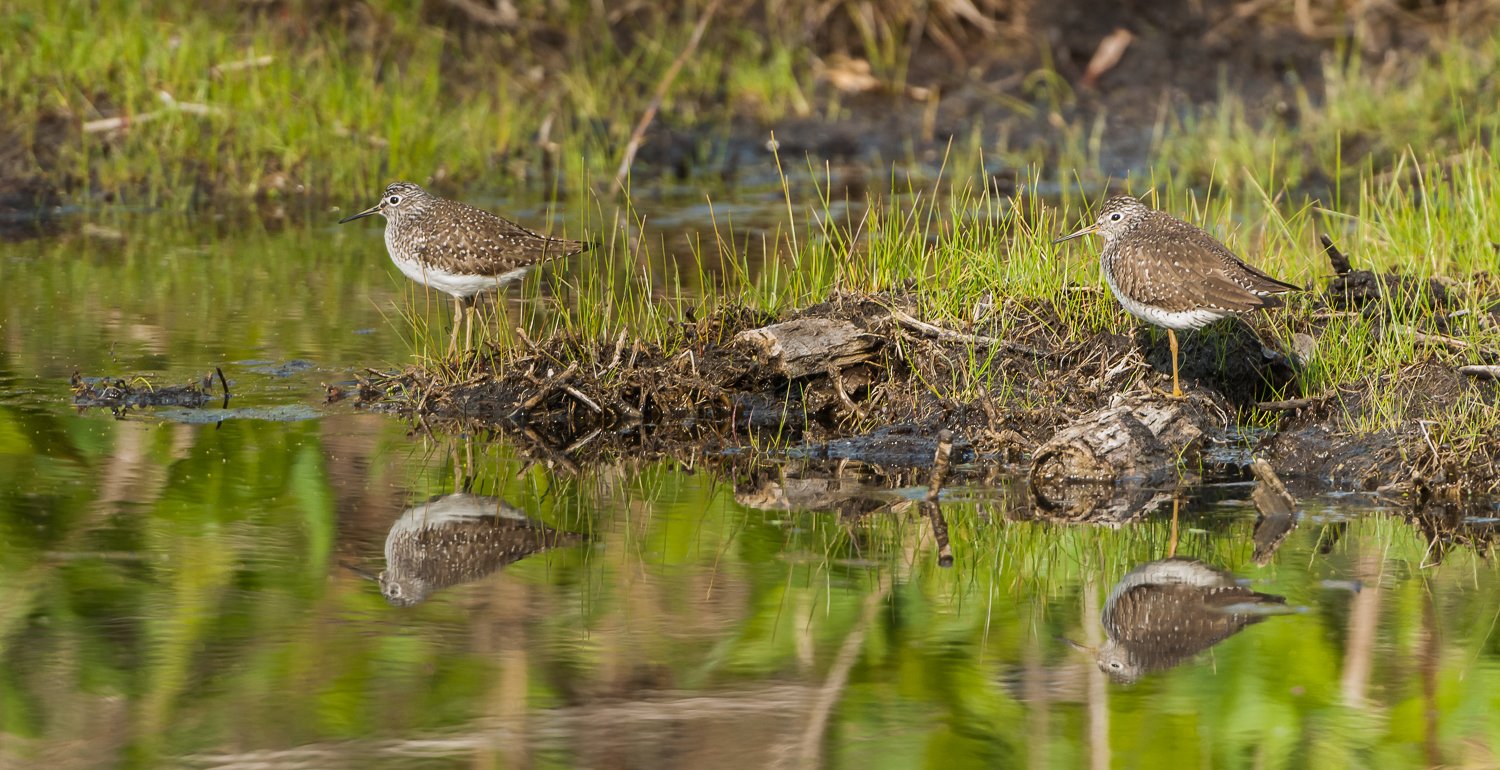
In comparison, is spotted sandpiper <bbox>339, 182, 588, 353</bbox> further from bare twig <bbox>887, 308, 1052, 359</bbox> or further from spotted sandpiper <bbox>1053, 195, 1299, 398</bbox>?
spotted sandpiper <bbox>1053, 195, 1299, 398</bbox>

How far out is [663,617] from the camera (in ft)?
20.8

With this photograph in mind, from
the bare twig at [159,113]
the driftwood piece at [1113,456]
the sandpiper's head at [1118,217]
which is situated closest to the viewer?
the driftwood piece at [1113,456]

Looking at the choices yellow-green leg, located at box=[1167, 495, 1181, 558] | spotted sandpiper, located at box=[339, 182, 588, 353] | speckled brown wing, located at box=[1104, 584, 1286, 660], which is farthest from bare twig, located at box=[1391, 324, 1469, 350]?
spotted sandpiper, located at box=[339, 182, 588, 353]

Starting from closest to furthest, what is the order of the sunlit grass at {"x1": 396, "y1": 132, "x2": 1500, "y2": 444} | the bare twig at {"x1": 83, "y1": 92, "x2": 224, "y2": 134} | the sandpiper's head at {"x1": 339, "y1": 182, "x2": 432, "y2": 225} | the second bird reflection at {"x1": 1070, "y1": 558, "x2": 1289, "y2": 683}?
the second bird reflection at {"x1": 1070, "y1": 558, "x2": 1289, "y2": 683}, the sunlit grass at {"x1": 396, "y1": 132, "x2": 1500, "y2": 444}, the sandpiper's head at {"x1": 339, "y1": 182, "x2": 432, "y2": 225}, the bare twig at {"x1": 83, "y1": 92, "x2": 224, "y2": 134}

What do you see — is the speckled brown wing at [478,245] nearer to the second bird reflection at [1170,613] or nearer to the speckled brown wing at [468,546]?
the speckled brown wing at [468,546]

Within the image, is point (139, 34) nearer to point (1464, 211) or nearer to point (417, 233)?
point (417, 233)

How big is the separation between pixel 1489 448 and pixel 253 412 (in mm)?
5638

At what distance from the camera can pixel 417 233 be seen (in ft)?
34.0

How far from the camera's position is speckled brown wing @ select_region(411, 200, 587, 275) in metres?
10.2

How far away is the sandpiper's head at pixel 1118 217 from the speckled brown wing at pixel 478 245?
2791 millimetres

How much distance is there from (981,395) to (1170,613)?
2539 millimetres

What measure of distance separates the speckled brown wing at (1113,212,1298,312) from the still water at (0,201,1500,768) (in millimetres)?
809

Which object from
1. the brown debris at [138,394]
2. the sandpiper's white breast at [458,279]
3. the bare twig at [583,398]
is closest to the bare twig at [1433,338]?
the bare twig at [583,398]

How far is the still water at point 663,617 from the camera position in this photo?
17.6 feet
